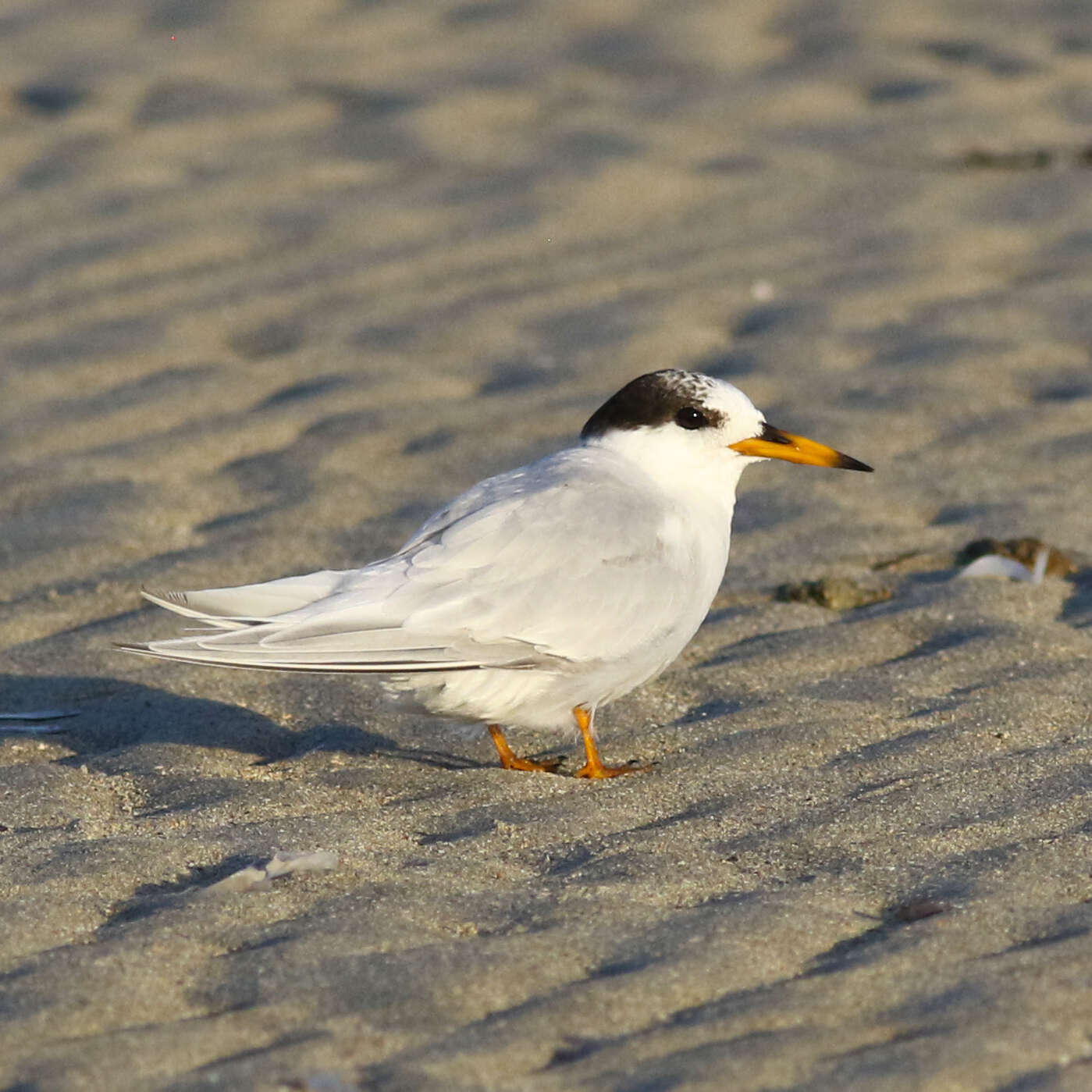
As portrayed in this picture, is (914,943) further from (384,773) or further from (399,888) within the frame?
(384,773)

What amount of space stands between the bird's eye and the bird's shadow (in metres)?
0.83

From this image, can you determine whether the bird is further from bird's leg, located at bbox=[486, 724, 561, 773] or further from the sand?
the sand

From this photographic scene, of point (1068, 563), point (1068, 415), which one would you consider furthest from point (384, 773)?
point (1068, 415)

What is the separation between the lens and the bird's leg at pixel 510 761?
3.57 meters

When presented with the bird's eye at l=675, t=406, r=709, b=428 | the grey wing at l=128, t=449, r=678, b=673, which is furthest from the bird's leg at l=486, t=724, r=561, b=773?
the bird's eye at l=675, t=406, r=709, b=428

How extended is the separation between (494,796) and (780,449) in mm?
1102

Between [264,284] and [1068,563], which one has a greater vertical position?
[264,284]

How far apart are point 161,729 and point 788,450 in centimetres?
144

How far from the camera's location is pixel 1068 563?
4.36 metres

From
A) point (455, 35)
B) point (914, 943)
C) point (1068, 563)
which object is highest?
point (455, 35)

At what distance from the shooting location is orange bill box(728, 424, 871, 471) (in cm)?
388

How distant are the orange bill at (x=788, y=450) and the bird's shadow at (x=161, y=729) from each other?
90 centimetres

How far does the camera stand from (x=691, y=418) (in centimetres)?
383

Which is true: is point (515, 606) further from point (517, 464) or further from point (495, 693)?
point (517, 464)
